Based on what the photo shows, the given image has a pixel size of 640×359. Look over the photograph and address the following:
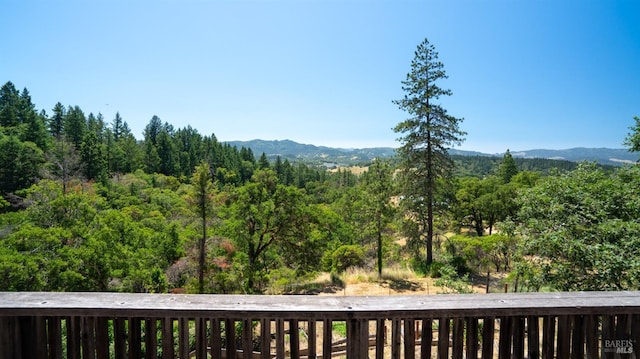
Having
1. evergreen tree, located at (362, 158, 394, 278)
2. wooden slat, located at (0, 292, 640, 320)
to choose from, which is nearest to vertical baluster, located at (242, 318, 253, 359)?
wooden slat, located at (0, 292, 640, 320)

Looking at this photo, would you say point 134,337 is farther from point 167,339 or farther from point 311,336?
point 311,336

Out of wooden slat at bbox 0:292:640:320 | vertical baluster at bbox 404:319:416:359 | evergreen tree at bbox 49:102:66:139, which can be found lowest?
vertical baluster at bbox 404:319:416:359

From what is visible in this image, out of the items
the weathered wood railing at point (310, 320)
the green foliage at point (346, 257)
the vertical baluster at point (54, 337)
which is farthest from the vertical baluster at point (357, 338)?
the green foliage at point (346, 257)

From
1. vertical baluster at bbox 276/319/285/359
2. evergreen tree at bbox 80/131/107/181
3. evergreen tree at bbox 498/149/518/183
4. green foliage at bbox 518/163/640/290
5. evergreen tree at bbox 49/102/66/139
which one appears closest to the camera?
vertical baluster at bbox 276/319/285/359

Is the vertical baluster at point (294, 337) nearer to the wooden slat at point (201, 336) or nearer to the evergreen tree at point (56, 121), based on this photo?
the wooden slat at point (201, 336)

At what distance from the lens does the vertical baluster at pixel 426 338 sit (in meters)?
1.53

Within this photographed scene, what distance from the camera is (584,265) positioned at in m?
5.32

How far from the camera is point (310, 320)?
4.78 feet

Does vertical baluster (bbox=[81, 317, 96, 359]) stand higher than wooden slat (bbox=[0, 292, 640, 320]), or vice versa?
wooden slat (bbox=[0, 292, 640, 320])

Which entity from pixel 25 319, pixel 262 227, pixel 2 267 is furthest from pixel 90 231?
pixel 25 319

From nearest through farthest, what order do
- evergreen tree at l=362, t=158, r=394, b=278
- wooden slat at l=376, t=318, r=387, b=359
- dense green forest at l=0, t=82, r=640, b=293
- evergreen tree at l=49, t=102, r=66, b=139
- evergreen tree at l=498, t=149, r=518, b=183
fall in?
1. wooden slat at l=376, t=318, r=387, b=359
2. dense green forest at l=0, t=82, r=640, b=293
3. evergreen tree at l=362, t=158, r=394, b=278
4. evergreen tree at l=498, t=149, r=518, b=183
5. evergreen tree at l=49, t=102, r=66, b=139

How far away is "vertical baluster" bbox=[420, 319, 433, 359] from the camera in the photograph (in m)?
1.53

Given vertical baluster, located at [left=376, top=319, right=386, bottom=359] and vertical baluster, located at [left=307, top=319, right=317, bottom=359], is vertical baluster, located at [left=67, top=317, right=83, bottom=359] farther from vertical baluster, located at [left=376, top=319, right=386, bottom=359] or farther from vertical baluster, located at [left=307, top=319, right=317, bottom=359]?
vertical baluster, located at [left=376, top=319, right=386, bottom=359]

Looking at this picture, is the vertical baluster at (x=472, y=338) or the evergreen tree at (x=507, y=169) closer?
the vertical baluster at (x=472, y=338)
